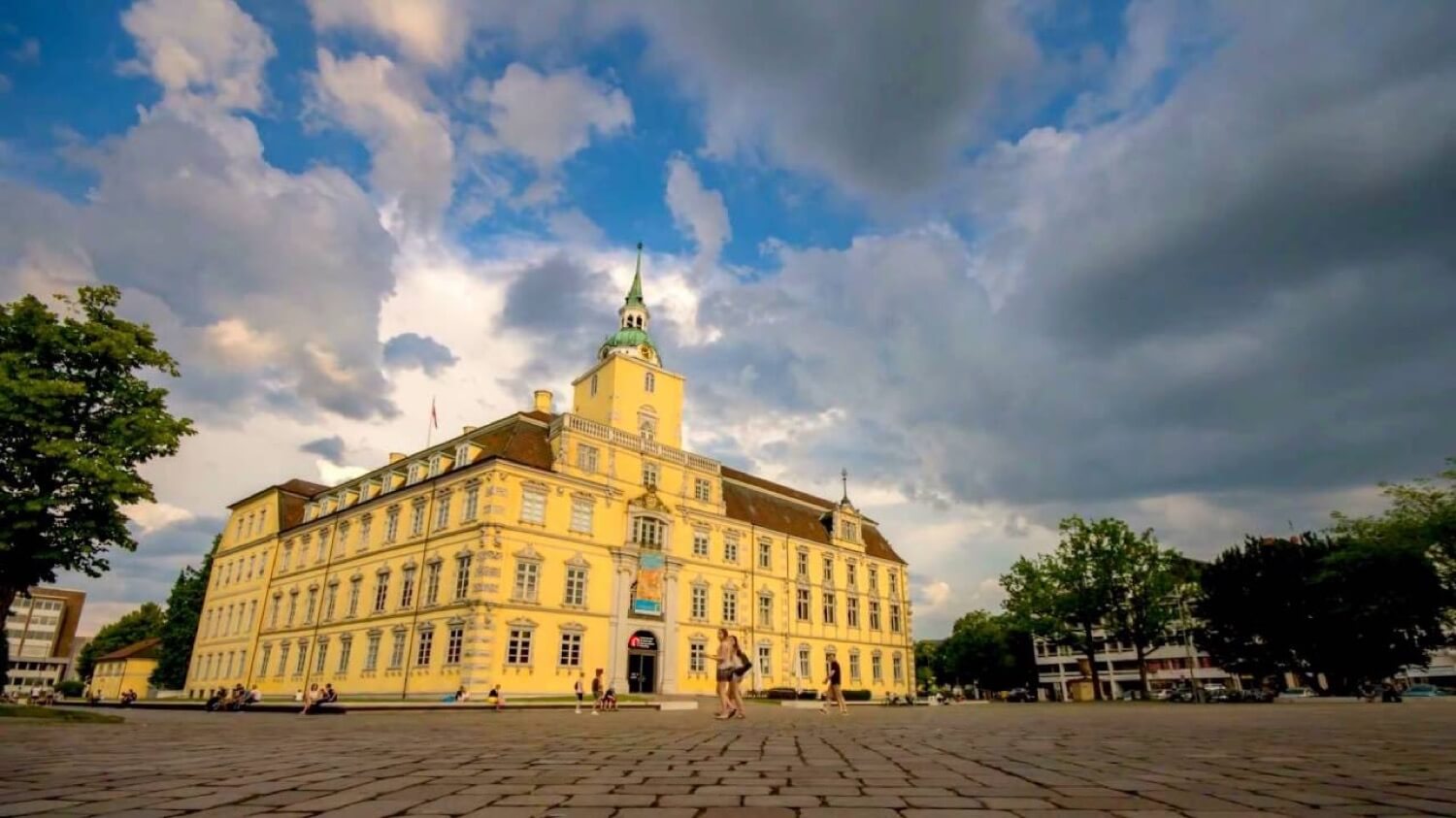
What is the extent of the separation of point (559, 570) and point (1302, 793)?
122 feet

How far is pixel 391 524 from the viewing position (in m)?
44.7

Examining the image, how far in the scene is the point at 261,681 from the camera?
49.9 m

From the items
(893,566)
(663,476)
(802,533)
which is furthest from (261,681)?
(893,566)

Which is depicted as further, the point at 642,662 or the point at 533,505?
the point at 642,662

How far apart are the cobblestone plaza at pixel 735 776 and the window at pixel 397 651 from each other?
2965 cm

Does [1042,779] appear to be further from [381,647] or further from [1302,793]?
[381,647]

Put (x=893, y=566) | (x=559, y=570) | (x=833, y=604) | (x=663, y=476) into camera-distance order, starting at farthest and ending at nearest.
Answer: (x=893, y=566) → (x=833, y=604) → (x=663, y=476) → (x=559, y=570)

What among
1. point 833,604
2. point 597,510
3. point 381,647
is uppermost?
point 597,510

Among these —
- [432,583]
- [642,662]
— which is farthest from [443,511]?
[642,662]

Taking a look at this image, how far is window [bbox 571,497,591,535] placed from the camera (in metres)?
40.9

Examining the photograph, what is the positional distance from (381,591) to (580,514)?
42.6ft

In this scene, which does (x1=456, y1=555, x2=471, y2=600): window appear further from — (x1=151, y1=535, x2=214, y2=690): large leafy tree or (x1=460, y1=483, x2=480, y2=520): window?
(x1=151, y1=535, x2=214, y2=690): large leafy tree

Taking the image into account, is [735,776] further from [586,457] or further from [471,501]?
[586,457]

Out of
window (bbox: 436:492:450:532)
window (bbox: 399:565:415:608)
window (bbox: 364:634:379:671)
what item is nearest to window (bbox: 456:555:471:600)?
window (bbox: 436:492:450:532)
